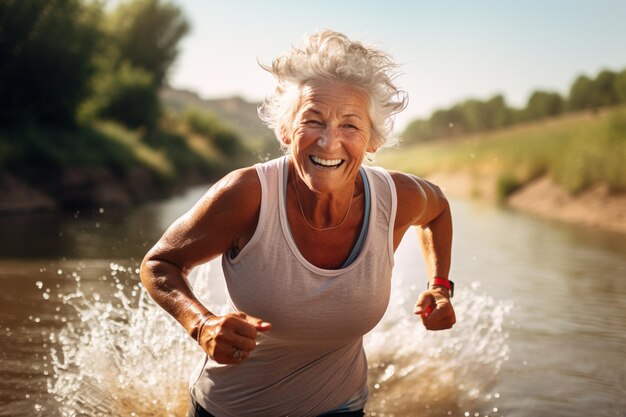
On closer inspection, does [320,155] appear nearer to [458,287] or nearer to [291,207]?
[291,207]

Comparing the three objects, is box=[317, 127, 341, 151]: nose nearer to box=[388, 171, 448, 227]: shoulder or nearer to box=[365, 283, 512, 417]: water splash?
box=[388, 171, 448, 227]: shoulder

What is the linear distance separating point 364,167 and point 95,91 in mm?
19939

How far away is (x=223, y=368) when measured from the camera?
240cm

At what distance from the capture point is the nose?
2.24m

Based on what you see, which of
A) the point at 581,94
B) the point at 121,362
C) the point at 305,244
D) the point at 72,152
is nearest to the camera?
the point at 305,244

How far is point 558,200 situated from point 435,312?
16.8 meters

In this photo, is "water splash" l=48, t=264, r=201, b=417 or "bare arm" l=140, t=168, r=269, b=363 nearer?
"bare arm" l=140, t=168, r=269, b=363

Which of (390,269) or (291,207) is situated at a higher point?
(291,207)

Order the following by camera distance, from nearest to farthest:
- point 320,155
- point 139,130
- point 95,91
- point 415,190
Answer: point 320,155 → point 415,190 → point 95,91 → point 139,130

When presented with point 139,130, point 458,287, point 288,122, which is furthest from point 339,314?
point 139,130

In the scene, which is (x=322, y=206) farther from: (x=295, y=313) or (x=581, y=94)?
(x=581, y=94)

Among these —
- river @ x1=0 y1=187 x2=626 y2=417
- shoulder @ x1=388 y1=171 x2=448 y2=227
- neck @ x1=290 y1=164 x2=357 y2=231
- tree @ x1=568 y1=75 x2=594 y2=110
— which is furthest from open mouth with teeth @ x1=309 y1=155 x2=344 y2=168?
tree @ x1=568 y1=75 x2=594 y2=110

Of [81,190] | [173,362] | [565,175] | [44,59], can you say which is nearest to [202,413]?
[173,362]

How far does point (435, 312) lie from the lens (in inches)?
99.5
